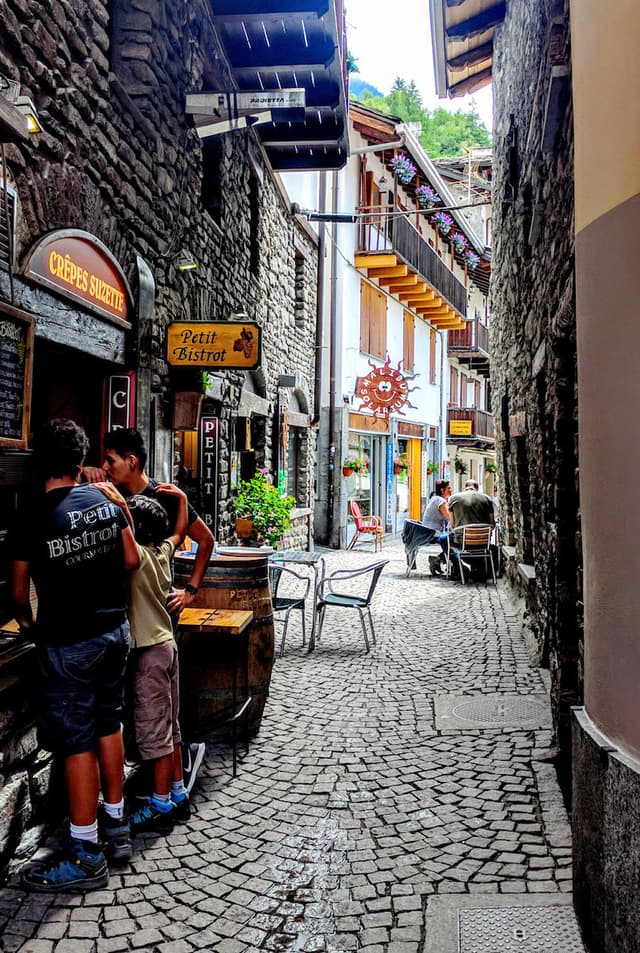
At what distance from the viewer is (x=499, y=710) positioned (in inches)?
211

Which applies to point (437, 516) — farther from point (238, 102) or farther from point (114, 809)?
point (114, 809)

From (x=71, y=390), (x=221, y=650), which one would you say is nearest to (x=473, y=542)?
(x=71, y=390)

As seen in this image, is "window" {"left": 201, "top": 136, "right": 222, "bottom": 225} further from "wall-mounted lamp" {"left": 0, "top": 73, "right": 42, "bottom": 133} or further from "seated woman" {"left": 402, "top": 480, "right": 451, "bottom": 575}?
"seated woman" {"left": 402, "top": 480, "right": 451, "bottom": 575}

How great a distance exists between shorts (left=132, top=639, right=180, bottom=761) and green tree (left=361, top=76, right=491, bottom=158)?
35.7 meters

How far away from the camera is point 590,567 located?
2791 millimetres

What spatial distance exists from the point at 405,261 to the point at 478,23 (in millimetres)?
9535

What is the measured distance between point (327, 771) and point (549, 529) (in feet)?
6.37

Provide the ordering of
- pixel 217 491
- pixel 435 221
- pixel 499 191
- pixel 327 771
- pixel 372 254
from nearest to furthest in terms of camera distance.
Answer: pixel 327 771, pixel 217 491, pixel 499 191, pixel 372 254, pixel 435 221

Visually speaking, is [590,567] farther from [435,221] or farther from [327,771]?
[435,221]

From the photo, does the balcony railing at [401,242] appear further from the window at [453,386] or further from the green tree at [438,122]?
the green tree at [438,122]

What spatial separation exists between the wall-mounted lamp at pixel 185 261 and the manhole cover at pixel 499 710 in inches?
174

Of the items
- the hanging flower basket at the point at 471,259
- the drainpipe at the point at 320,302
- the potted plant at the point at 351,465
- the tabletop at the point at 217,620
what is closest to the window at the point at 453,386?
the hanging flower basket at the point at 471,259

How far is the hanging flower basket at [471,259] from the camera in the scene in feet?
89.9

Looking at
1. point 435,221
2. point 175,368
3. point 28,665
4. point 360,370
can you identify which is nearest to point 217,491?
point 175,368
